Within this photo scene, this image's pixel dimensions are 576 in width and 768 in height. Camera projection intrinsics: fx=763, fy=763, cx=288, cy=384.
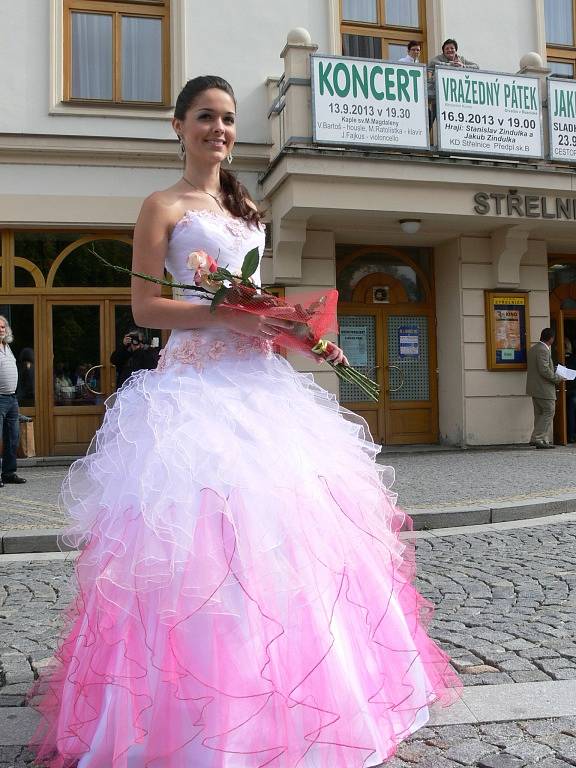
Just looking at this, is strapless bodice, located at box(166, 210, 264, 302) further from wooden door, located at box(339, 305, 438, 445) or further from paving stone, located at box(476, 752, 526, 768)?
wooden door, located at box(339, 305, 438, 445)

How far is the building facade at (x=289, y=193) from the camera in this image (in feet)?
33.8

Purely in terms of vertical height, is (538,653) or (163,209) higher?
(163,209)

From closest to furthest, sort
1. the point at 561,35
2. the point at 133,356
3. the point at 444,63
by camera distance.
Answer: the point at 133,356 → the point at 444,63 → the point at 561,35

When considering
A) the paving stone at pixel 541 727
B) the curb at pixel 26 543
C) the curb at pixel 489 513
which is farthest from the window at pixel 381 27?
the paving stone at pixel 541 727

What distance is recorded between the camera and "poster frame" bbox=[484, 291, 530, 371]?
11.8 metres

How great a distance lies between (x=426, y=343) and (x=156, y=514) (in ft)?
35.5

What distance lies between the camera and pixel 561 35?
12.7 metres

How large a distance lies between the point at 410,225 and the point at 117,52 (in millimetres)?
4883

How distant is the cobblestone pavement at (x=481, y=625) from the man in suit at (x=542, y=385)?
19.6 feet

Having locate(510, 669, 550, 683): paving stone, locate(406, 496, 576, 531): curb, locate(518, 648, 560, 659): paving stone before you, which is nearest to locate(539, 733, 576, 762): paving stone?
locate(510, 669, 550, 683): paving stone

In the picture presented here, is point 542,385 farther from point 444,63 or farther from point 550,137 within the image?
point 444,63

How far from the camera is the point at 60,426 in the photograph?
10727mm

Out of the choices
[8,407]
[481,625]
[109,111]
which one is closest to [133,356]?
[8,407]

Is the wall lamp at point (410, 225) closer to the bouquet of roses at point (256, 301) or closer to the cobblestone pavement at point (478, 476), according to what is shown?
the cobblestone pavement at point (478, 476)
